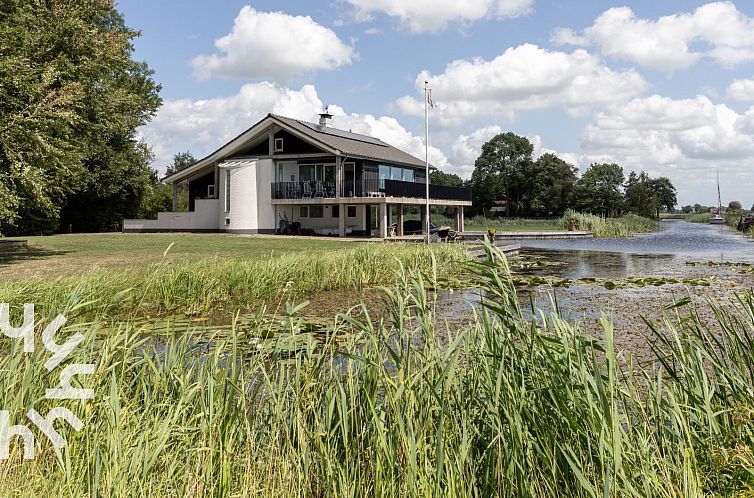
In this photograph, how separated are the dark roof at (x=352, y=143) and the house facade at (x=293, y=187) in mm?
112

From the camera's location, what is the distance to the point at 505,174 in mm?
70750

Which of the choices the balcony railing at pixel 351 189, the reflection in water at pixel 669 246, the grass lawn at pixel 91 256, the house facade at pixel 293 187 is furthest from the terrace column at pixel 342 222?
the reflection in water at pixel 669 246

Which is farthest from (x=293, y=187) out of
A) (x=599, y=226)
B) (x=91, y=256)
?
(x=599, y=226)

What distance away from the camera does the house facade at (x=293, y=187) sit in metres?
A: 28.5

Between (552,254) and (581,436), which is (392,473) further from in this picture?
(552,254)

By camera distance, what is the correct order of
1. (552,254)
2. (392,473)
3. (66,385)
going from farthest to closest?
(552,254) < (66,385) < (392,473)

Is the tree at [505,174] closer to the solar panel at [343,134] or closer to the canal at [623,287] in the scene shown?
the solar panel at [343,134]

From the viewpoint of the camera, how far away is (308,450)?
2.87 metres

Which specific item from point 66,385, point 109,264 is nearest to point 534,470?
point 66,385

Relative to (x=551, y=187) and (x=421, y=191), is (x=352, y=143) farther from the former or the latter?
(x=551, y=187)

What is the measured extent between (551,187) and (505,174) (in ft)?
21.4

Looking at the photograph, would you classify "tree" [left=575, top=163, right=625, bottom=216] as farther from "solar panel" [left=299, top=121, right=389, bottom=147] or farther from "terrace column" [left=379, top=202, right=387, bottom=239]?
"terrace column" [left=379, top=202, right=387, bottom=239]

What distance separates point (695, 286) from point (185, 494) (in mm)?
12695

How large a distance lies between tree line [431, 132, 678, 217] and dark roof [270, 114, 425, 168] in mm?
32922
